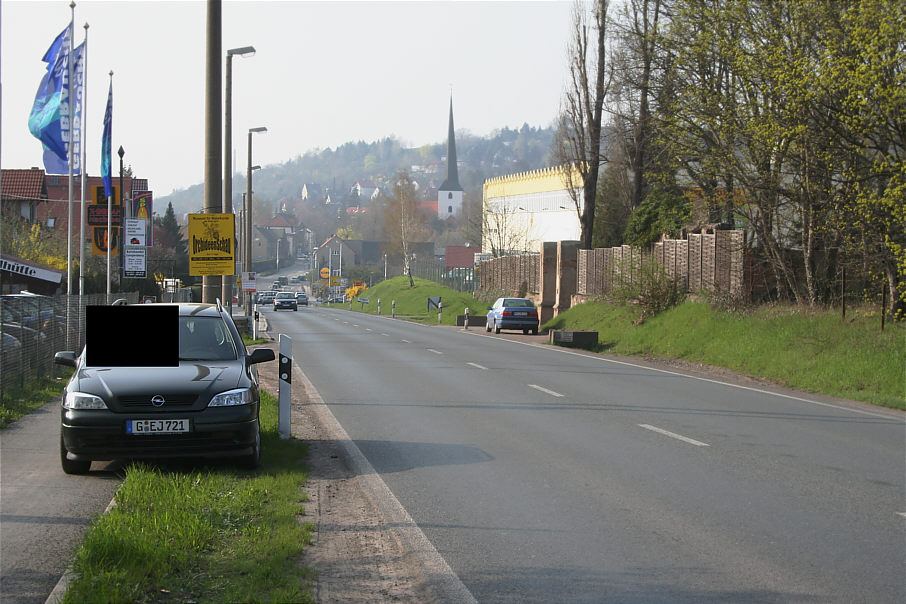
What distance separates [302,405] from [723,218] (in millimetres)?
21088

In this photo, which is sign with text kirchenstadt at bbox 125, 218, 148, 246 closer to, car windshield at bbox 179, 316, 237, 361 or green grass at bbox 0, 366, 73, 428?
green grass at bbox 0, 366, 73, 428

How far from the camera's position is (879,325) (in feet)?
69.1

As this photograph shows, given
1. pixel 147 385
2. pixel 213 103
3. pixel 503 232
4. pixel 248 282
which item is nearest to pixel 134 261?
pixel 213 103

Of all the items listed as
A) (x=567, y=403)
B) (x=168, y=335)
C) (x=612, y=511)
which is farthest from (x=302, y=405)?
(x=168, y=335)

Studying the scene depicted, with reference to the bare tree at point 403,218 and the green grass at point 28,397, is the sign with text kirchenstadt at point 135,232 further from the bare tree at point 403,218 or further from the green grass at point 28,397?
the bare tree at point 403,218

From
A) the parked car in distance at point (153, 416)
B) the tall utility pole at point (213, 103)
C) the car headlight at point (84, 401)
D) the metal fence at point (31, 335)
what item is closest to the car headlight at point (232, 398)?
the parked car in distance at point (153, 416)

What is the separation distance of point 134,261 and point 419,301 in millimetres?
60340

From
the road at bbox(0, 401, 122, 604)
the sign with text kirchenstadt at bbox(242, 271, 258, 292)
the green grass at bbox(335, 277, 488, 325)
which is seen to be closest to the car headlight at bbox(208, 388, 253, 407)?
the road at bbox(0, 401, 122, 604)

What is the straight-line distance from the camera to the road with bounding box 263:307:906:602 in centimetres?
612

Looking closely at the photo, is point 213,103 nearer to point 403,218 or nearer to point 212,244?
point 212,244

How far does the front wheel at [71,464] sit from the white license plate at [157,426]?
0.75 metres

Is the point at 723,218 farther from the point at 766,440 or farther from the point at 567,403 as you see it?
the point at 766,440

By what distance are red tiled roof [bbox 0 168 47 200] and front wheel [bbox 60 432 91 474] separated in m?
66.3

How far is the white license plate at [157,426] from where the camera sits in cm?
873
